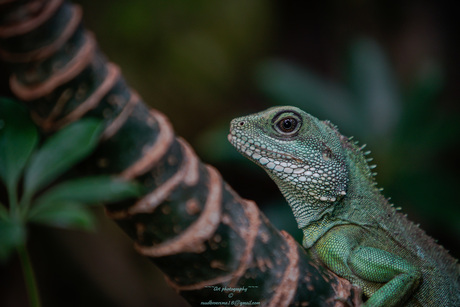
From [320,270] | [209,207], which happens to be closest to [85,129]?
[209,207]

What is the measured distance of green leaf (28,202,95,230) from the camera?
32.0 inches

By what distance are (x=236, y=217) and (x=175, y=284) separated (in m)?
0.28

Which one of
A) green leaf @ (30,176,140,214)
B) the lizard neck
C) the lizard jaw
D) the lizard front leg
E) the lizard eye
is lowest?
the lizard front leg

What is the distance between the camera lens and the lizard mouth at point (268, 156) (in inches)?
72.4

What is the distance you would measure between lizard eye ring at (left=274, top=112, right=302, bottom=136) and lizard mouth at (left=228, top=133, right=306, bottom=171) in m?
0.09

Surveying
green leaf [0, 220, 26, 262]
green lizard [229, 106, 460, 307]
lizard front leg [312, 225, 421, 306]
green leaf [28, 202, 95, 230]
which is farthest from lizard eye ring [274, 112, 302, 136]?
green leaf [0, 220, 26, 262]

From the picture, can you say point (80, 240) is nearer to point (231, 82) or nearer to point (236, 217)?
point (231, 82)

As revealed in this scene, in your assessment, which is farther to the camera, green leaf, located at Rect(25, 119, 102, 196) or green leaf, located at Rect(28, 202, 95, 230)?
green leaf, located at Rect(25, 119, 102, 196)

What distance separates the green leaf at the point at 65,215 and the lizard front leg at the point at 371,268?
120cm

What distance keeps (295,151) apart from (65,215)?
1188mm

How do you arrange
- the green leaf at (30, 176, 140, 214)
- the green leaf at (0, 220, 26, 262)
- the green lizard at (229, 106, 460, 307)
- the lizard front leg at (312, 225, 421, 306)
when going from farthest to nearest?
the green lizard at (229, 106, 460, 307), the lizard front leg at (312, 225, 421, 306), the green leaf at (30, 176, 140, 214), the green leaf at (0, 220, 26, 262)

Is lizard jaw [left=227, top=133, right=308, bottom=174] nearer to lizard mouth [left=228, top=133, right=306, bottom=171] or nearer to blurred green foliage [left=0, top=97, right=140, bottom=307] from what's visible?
lizard mouth [left=228, top=133, right=306, bottom=171]

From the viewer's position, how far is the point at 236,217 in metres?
1.30

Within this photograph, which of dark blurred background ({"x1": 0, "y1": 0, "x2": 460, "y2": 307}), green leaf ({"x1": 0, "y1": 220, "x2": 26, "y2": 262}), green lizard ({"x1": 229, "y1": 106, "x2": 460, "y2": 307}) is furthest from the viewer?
dark blurred background ({"x1": 0, "y1": 0, "x2": 460, "y2": 307})
